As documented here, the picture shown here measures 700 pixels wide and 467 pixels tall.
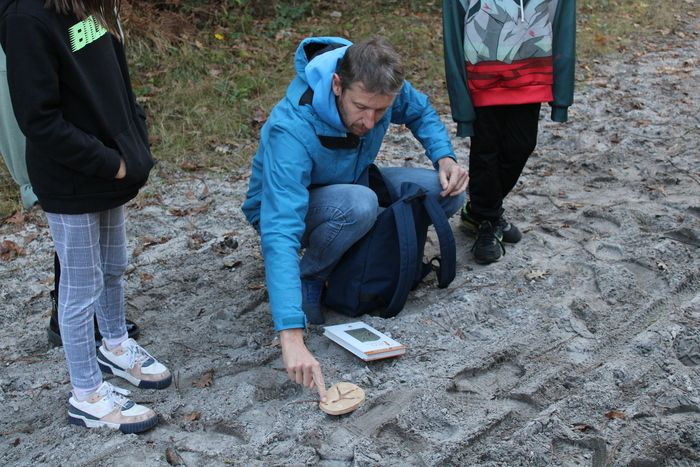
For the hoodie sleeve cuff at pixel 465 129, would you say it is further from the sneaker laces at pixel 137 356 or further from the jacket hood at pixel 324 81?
the sneaker laces at pixel 137 356

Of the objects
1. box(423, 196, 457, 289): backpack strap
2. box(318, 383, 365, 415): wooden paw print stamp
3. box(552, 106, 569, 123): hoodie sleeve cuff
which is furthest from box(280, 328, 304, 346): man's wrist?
box(552, 106, 569, 123): hoodie sleeve cuff

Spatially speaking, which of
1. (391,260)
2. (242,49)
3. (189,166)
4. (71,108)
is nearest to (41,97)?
(71,108)

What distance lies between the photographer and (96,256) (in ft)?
8.66

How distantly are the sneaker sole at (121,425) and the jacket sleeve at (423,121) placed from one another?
1800 millimetres

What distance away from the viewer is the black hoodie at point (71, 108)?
225cm

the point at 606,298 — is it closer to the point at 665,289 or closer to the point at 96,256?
the point at 665,289

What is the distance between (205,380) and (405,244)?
1.01m

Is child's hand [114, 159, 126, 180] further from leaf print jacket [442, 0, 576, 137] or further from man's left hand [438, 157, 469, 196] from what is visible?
leaf print jacket [442, 0, 576, 137]

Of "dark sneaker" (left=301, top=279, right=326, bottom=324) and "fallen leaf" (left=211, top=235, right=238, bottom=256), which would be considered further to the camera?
"fallen leaf" (left=211, top=235, right=238, bottom=256)

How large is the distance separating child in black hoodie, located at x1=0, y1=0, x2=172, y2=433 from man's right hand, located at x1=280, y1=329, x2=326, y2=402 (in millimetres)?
611

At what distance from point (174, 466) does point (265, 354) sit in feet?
2.45

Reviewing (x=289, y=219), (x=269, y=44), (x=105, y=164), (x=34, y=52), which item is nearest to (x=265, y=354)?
(x=289, y=219)

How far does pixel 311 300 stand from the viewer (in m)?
3.37

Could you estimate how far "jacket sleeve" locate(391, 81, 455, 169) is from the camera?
3.58m
